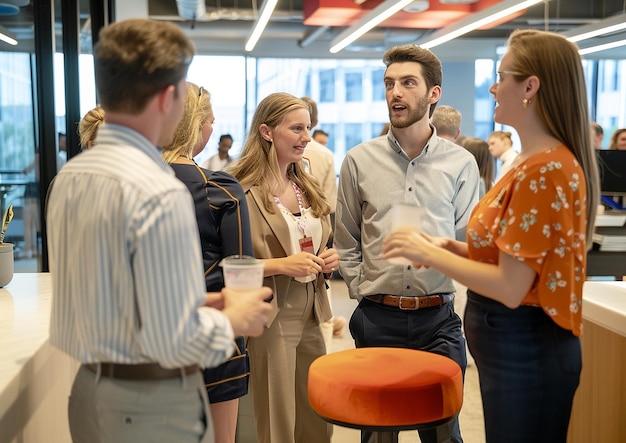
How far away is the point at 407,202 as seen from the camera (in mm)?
2920

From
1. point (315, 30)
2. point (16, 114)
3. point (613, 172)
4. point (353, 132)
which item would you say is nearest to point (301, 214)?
point (16, 114)

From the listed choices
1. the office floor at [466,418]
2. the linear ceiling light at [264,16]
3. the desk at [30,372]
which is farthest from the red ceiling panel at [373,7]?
the desk at [30,372]

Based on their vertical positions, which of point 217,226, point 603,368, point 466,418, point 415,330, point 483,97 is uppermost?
point 483,97

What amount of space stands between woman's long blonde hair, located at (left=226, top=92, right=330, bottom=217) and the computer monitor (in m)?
3.62

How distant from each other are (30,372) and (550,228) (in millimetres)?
1388

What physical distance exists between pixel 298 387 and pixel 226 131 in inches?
446

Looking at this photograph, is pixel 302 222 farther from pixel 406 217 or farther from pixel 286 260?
pixel 406 217

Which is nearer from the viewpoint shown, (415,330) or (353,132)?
(415,330)

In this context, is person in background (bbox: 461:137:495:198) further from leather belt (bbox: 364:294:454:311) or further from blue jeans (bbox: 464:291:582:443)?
blue jeans (bbox: 464:291:582:443)

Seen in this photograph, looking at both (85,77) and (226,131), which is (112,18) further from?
(226,131)

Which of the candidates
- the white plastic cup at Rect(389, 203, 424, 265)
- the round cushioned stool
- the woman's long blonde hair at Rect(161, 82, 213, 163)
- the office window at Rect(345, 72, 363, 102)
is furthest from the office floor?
the office window at Rect(345, 72, 363, 102)

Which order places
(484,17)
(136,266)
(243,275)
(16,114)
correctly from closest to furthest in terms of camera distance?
Answer: (136,266)
(243,275)
(16,114)
(484,17)

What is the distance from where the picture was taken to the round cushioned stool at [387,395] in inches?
80.9

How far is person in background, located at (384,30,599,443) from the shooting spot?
1.89 m
